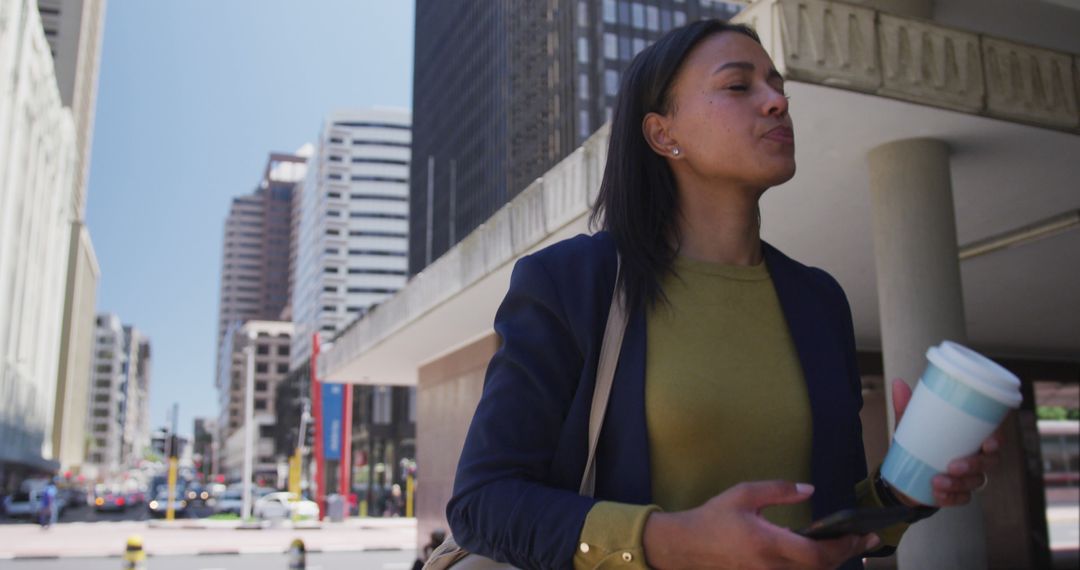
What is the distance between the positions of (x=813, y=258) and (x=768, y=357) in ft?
35.6

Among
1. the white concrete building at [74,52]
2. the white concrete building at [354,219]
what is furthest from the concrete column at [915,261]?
the white concrete building at [354,219]

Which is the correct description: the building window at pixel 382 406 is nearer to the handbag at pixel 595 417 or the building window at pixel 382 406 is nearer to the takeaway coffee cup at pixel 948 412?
the handbag at pixel 595 417

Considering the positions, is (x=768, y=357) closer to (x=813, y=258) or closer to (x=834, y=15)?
(x=834, y=15)

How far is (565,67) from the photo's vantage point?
7394 centimetres

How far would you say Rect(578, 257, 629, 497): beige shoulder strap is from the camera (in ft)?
4.73

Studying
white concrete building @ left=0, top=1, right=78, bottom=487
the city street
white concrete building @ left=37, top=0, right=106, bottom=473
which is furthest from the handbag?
white concrete building @ left=37, top=0, right=106, bottom=473

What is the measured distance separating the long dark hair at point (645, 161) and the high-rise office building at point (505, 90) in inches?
2485

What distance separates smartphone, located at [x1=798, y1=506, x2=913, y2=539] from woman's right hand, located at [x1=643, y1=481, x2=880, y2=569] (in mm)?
11

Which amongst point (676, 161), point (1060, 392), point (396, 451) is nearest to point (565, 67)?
point (396, 451)

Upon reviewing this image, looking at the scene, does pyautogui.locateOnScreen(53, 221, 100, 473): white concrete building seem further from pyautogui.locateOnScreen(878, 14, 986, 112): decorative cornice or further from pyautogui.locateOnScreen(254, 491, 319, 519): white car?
pyautogui.locateOnScreen(878, 14, 986, 112): decorative cornice

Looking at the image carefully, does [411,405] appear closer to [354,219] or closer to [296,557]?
[296,557]

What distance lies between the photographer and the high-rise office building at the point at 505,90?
73438 millimetres

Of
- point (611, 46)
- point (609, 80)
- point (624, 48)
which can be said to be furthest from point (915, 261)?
point (624, 48)

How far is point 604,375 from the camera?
1.47 m
